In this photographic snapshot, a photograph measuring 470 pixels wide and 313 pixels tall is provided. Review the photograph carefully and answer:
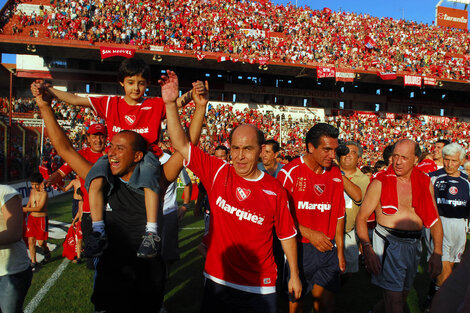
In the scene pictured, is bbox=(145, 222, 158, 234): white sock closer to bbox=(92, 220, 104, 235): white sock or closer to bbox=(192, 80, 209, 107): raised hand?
bbox=(92, 220, 104, 235): white sock

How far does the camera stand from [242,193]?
2682 millimetres

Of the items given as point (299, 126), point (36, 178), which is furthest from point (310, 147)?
point (299, 126)

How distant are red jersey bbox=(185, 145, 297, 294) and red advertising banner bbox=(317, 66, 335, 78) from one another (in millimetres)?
29511

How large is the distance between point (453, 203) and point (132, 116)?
5365 mm

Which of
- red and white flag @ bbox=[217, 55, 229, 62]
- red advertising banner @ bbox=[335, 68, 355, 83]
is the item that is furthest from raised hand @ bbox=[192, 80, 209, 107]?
red advertising banner @ bbox=[335, 68, 355, 83]

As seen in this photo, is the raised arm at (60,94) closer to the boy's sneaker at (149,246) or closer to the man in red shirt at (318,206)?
the boy's sneaker at (149,246)

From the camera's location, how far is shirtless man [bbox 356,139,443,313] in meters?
3.65

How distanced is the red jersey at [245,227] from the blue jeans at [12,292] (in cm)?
171

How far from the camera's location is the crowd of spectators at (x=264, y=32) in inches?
1177

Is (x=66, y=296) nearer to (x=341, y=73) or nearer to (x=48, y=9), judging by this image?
(x=341, y=73)

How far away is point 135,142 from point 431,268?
3441mm

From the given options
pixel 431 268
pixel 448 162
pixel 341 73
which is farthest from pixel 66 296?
pixel 341 73

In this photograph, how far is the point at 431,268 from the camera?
12.0 feet

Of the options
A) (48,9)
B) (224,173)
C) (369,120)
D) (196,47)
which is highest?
(48,9)
